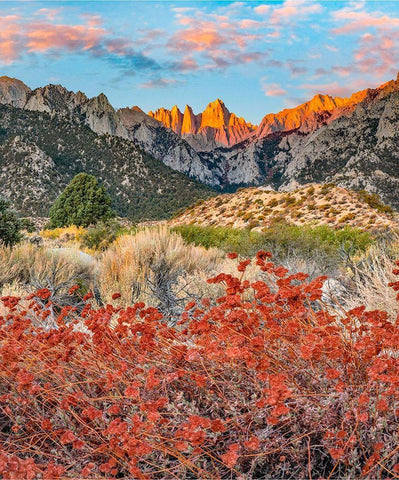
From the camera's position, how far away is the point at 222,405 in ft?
7.42

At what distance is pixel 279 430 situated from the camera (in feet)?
7.06

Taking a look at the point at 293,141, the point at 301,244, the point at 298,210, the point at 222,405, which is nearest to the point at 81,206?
the point at 298,210

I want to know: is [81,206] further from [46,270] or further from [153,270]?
[153,270]

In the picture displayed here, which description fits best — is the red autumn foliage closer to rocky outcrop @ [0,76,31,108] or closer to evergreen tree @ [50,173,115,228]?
evergreen tree @ [50,173,115,228]

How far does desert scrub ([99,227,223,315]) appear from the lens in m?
7.71

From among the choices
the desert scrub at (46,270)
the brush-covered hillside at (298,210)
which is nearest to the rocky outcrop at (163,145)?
the brush-covered hillside at (298,210)

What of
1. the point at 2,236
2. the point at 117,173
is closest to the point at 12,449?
the point at 2,236

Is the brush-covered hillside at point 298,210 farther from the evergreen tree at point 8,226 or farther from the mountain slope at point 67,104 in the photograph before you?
the mountain slope at point 67,104

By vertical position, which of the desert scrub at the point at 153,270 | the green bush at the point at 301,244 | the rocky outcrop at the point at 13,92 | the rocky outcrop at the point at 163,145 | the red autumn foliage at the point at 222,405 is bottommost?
the green bush at the point at 301,244

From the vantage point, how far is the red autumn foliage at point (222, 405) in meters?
1.90

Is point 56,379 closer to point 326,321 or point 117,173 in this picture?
point 326,321

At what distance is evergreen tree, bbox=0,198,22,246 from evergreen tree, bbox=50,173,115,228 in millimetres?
24104

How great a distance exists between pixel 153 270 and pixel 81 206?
107ft

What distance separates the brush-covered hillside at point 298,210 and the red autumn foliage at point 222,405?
20.8 m
